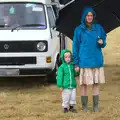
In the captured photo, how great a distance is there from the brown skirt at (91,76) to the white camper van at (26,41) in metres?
2.24

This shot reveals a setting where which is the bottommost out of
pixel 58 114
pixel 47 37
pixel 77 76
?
pixel 58 114

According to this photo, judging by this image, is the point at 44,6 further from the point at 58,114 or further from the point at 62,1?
the point at 58,114

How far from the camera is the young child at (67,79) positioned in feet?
22.6

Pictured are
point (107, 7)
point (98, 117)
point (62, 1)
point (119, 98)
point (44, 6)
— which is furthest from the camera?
point (44, 6)

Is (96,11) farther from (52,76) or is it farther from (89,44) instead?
(52,76)

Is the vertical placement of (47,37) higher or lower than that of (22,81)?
higher

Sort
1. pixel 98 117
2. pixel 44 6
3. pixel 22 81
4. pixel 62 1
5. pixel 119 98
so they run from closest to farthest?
pixel 98 117
pixel 119 98
pixel 62 1
pixel 44 6
pixel 22 81

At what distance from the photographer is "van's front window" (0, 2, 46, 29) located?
945 centimetres

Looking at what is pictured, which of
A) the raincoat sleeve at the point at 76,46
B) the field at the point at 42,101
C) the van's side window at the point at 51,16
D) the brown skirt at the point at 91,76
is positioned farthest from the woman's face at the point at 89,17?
the van's side window at the point at 51,16

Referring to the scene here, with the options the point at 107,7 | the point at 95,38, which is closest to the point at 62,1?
the point at 107,7

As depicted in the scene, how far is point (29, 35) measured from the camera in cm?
906

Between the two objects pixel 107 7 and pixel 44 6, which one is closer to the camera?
pixel 107 7

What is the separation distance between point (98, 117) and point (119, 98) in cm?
169

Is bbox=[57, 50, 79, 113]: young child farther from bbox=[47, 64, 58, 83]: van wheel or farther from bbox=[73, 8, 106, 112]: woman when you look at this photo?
bbox=[47, 64, 58, 83]: van wheel
